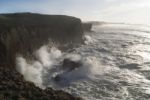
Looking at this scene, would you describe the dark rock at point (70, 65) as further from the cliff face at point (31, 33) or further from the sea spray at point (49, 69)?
the cliff face at point (31, 33)

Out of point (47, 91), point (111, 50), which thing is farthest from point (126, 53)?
point (47, 91)

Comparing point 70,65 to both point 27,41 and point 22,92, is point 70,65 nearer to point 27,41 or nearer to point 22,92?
point 27,41

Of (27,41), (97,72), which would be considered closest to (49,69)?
(27,41)

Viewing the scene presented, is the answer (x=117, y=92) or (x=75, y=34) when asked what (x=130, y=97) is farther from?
(x=75, y=34)

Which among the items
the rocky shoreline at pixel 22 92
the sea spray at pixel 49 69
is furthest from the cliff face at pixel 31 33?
the rocky shoreline at pixel 22 92

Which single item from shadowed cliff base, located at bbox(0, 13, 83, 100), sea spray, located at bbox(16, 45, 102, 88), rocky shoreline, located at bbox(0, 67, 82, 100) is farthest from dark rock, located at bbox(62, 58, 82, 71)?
rocky shoreline, located at bbox(0, 67, 82, 100)

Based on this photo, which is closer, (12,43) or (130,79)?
(130,79)

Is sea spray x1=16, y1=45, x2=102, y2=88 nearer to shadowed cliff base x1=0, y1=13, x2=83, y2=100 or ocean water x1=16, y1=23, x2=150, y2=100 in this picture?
ocean water x1=16, y1=23, x2=150, y2=100
